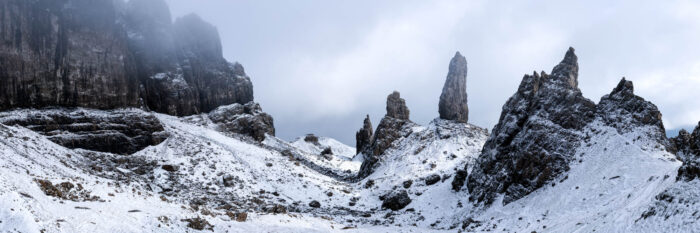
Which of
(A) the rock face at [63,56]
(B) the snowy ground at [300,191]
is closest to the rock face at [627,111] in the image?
(B) the snowy ground at [300,191]

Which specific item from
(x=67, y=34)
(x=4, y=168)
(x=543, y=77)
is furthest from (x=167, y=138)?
(x=543, y=77)

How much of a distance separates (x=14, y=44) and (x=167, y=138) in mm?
25008

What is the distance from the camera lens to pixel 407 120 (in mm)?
92438

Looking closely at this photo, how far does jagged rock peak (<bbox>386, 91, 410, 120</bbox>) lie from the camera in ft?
302

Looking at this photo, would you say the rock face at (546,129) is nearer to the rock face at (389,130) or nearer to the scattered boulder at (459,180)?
the scattered boulder at (459,180)

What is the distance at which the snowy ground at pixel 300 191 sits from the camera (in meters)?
20.7

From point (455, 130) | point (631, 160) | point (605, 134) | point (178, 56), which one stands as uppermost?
point (178, 56)

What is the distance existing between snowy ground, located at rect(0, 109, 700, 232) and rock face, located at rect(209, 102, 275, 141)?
2133cm

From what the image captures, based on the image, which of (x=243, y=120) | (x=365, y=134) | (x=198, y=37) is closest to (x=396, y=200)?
(x=365, y=134)

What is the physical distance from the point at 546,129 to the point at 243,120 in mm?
77790

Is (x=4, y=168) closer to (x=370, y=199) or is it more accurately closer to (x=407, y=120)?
(x=370, y=199)

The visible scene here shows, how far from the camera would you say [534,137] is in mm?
40250

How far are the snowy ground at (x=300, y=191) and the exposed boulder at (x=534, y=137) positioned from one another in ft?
5.44

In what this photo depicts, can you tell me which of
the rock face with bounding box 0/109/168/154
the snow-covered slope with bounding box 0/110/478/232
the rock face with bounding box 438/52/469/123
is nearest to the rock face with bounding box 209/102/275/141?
the snow-covered slope with bounding box 0/110/478/232
